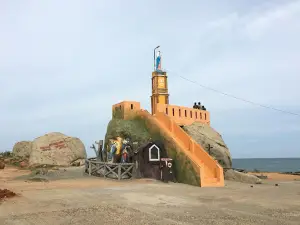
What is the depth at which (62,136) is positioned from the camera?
34656mm

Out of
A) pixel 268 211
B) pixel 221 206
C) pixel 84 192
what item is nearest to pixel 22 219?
pixel 84 192

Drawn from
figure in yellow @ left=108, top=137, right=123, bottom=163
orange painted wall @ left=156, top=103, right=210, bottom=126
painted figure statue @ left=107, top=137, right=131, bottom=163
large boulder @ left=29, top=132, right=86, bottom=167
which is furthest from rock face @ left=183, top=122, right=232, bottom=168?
large boulder @ left=29, top=132, right=86, bottom=167

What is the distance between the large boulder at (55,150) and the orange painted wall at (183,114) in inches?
547

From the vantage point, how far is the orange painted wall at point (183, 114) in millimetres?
25312

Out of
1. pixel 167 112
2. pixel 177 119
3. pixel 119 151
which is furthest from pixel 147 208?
pixel 177 119

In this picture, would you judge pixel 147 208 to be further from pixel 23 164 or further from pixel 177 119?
pixel 23 164

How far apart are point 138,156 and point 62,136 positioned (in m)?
16.4

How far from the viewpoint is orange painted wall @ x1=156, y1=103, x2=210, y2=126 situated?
83.0 feet

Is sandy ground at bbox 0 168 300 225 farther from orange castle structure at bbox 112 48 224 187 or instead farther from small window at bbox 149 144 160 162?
small window at bbox 149 144 160 162

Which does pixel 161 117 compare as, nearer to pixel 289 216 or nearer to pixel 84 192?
pixel 84 192

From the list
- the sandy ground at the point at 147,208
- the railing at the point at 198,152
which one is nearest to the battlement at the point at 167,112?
the railing at the point at 198,152

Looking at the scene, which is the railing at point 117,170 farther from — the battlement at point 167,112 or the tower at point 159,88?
the tower at point 159,88

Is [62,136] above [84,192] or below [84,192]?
above

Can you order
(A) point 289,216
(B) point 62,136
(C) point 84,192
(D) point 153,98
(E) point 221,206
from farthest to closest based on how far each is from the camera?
(B) point 62,136, (D) point 153,98, (C) point 84,192, (E) point 221,206, (A) point 289,216
